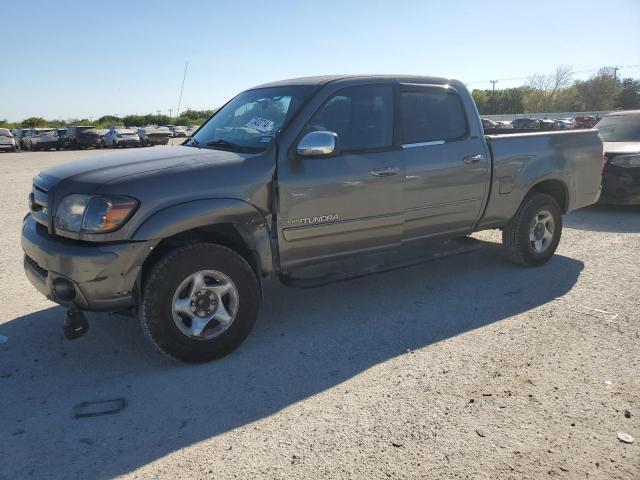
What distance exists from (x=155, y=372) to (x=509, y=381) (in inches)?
91.3

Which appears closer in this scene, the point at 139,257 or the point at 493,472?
the point at 493,472

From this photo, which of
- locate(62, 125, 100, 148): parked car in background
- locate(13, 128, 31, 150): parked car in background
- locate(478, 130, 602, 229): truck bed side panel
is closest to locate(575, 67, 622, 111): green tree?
locate(62, 125, 100, 148): parked car in background

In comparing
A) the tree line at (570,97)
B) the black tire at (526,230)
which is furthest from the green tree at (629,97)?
the black tire at (526,230)

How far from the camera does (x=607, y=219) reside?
836 centimetres

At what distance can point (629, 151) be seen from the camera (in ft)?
28.5

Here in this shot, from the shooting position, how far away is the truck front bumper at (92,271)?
3.22m

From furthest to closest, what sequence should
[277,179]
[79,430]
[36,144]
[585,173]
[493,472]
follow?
1. [36,144]
2. [585,173]
3. [277,179]
4. [79,430]
5. [493,472]

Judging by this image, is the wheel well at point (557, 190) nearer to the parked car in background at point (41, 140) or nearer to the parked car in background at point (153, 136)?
the parked car in background at point (41, 140)

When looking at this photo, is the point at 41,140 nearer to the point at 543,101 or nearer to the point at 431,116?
the point at 431,116

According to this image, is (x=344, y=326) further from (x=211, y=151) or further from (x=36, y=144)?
(x=36, y=144)

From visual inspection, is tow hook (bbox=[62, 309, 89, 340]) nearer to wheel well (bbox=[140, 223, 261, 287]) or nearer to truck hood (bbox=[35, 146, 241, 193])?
wheel well (bbox=[140, 223, 261, 287])

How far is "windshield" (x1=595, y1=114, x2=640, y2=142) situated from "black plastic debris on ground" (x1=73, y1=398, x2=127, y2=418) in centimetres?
985

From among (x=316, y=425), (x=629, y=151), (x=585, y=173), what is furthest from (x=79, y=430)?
(x=629, y=151)

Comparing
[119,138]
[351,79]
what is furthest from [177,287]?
[119,138]
